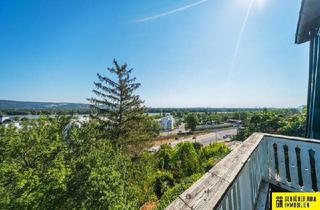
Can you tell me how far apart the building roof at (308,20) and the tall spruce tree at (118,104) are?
Result: 1258cm

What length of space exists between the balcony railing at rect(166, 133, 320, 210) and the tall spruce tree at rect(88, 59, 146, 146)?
13248 mm

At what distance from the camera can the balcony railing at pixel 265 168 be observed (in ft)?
4.35

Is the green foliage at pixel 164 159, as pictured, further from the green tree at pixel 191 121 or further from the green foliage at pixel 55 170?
the green tree at pixel 191 121

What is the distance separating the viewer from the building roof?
11.7 ft

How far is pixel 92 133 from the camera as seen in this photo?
1134 centimetres

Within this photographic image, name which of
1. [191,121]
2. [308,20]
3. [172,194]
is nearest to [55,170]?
[172,194]

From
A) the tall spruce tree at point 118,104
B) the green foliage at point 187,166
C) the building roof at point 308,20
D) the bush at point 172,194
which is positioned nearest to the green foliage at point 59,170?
the bush at point 172,194

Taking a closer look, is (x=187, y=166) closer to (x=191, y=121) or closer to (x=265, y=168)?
(x=265, y=168)

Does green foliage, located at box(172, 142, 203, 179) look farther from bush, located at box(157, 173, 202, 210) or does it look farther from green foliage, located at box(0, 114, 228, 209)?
bush, located at box(157, 173, 202, 210)

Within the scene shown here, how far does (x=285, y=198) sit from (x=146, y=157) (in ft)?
48.1

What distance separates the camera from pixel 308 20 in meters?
4.03

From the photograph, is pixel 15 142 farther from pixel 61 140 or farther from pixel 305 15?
pixel 305 15

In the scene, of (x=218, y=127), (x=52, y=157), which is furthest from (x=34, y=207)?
(x=218, y=127)

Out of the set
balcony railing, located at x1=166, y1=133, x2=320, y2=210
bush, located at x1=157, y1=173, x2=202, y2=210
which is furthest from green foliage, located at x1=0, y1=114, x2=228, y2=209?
balcony railing, located at x1=166, y1=133, x2=320, y2=210
